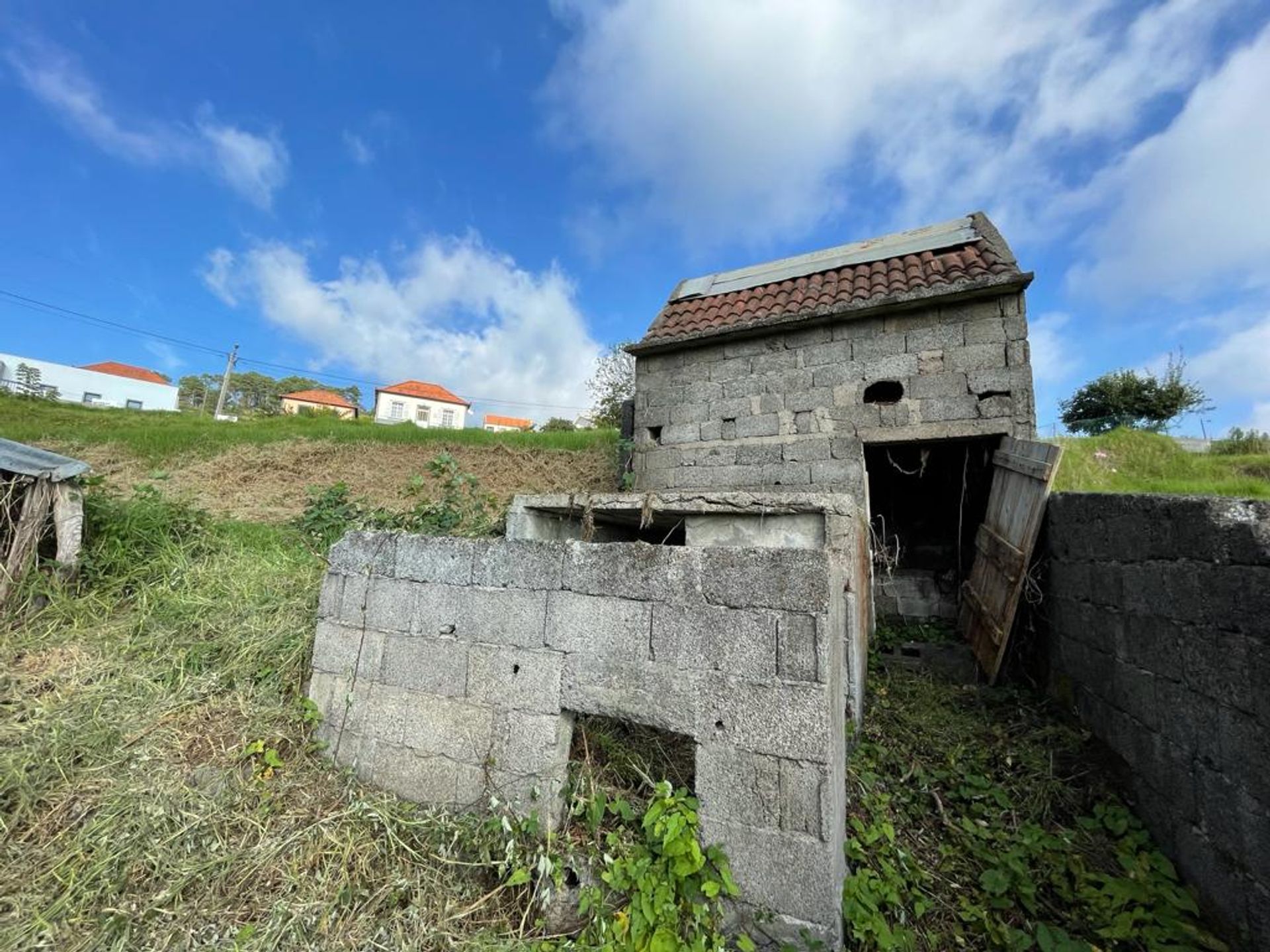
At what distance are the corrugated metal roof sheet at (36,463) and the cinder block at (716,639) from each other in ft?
15.9

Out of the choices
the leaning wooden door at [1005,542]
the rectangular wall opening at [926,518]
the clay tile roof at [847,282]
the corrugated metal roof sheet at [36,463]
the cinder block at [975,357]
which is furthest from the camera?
the rectangular wall opening at [926,518]

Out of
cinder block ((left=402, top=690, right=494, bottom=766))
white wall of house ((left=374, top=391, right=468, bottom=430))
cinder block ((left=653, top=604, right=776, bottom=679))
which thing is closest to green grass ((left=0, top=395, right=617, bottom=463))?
cinder block ((left=402, top=690, right=494, bottom=766))

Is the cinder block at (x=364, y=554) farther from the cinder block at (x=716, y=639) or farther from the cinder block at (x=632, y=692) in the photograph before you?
the cinder block at (x=716, y=639)

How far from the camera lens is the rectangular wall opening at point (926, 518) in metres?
5.87

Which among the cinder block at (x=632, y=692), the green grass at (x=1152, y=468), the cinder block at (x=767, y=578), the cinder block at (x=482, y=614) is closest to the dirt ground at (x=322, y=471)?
the cinder block at (x=482, y=614)

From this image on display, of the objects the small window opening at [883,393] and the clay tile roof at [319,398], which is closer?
the small window opening at [883,393]

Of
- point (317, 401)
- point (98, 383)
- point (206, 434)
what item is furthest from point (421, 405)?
point (206, 434)

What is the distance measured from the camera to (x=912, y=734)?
369cm

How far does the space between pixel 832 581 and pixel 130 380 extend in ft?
186

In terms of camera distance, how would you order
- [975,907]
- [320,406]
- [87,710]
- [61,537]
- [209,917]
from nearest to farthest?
[209,917]
[975,907]
[87,710]
[61,537]
[320,406]

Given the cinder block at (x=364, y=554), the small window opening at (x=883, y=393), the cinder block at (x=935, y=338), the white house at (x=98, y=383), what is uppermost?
the white house at (x=98, y=383)

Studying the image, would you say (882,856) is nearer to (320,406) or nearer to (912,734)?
(912,734)

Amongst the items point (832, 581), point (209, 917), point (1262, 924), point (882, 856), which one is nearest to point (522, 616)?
point (832, 581)

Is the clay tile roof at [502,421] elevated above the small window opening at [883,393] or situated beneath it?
elevated above
